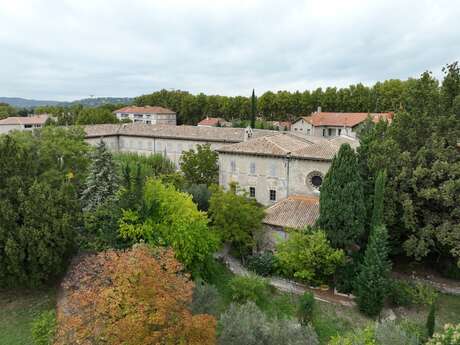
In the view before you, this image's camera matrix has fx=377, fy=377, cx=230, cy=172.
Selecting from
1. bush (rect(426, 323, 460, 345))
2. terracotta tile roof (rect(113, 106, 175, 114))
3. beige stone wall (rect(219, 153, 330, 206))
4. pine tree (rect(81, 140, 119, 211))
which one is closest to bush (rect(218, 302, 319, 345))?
bush (rect(426, 323, 460, 345))

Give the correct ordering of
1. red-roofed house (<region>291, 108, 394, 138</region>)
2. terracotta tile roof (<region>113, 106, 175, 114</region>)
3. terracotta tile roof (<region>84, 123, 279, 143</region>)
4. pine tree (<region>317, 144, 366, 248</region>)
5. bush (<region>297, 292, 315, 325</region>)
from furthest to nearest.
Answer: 1. terracotta tile roof (<region>113, 106, 175, 114</region>)
2. red-roofed house (<region>291, 108, 394, 138</region>)
3. terracotta tile roof (<region>84, 123, 279, 143</region>)
4. pine tree (<region>317, 144, 366, 248</region>)
5. bush (<region>297, 292, 315, 325</region>)

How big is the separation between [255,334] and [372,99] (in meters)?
79.9

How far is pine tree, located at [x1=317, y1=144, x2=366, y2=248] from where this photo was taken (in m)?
23.6

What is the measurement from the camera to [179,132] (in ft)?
174

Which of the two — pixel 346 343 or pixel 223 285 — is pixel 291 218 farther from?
pixel 346 343

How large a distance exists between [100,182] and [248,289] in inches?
476

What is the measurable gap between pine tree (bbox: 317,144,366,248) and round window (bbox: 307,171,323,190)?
621 centimetres

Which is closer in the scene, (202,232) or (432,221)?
(202,232)

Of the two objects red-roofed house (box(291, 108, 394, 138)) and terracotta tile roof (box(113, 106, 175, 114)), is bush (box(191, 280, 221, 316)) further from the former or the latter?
terracotta tile roof (box(113, 106, 175, 114))

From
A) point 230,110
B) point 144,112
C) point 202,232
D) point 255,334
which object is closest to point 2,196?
point 202,232

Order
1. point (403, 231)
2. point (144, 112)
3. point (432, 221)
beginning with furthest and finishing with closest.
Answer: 1. point (144, 112)
2. point (403, 231)
3. point (432, 221)

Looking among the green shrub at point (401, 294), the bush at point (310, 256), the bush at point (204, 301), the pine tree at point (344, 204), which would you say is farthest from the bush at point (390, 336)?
the pine tree at point (344, 204)

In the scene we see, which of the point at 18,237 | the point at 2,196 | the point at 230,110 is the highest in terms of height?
the point at 230,110

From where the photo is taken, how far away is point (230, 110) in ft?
316
